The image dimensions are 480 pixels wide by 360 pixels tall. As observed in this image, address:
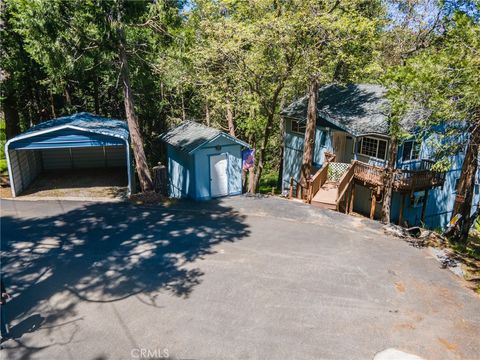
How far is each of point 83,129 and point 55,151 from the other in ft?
20.3

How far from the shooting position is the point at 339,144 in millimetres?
22531

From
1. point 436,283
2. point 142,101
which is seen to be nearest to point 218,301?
point 436,283

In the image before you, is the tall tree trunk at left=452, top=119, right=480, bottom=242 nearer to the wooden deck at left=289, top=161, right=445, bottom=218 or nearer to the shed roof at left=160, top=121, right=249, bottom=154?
the wooden deck at left=289, top=161, right=445, bottom=218

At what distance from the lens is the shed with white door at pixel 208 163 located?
17.1m

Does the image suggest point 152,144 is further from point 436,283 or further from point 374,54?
point 436,283

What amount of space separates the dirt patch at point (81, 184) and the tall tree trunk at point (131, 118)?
4.26 feet

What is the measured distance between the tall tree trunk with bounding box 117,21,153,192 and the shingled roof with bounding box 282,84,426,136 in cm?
1032

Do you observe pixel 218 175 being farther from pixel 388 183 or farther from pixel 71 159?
pixel 71 159

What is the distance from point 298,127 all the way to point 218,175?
909 centimetres

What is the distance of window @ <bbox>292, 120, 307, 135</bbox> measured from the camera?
79.4 feet

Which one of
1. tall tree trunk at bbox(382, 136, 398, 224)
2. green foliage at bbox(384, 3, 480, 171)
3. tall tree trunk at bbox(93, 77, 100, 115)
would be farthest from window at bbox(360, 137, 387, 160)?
tall tree trunk at bbox(93, 77, 100, 115)

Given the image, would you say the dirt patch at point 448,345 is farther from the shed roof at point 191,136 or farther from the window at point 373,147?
the window at point 373,147

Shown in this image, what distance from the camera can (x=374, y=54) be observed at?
17.9m

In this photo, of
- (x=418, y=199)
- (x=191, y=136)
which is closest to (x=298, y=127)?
(x=418, y=199)
